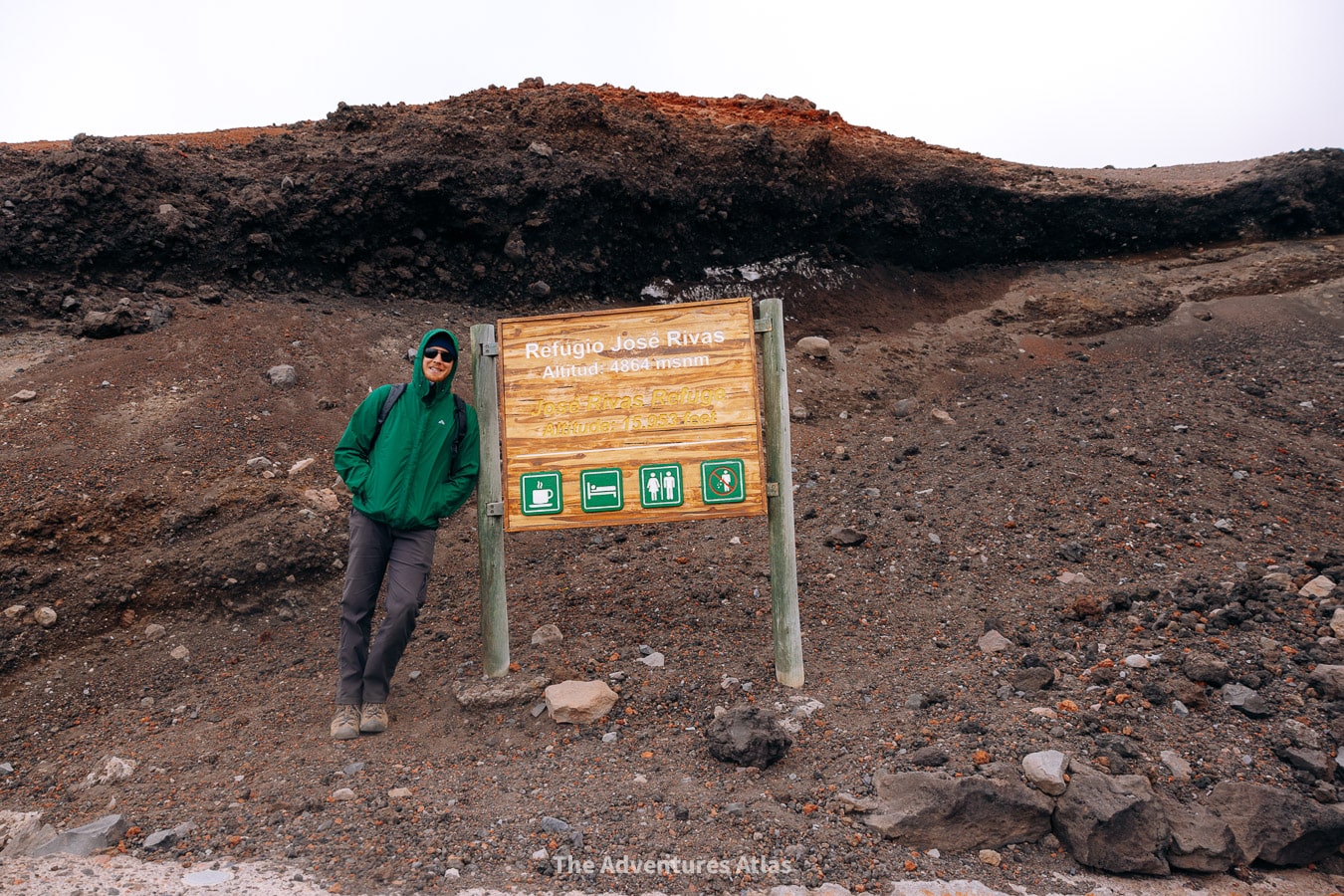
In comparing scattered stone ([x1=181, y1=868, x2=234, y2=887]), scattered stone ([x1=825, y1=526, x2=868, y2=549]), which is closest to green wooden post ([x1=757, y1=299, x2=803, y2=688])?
scattered stone ([x1=825, y1=526, x2=868, y2=549])

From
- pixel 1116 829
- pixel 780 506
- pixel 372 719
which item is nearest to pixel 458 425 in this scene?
pixel 372 719

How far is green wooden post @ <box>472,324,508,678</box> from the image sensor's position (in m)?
4.70

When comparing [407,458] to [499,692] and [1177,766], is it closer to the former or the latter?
[499,692]

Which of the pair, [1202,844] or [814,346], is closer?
[1202,844]

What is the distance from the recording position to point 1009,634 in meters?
4.87

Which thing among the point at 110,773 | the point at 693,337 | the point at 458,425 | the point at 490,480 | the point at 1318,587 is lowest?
the point at 110,773

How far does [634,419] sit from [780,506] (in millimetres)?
944

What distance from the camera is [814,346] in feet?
34.6

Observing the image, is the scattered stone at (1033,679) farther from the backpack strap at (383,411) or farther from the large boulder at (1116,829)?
the backpack strap at (383,411)

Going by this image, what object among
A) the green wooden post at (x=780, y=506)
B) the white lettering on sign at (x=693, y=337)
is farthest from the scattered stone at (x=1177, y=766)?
the white lettering on sign at (x=693, y=337)

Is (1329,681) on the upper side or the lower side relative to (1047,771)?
upper

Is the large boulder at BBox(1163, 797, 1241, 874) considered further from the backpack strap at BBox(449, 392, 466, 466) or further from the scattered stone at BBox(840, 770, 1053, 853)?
the backpack strap at BBox(449, 392, 466, 466)

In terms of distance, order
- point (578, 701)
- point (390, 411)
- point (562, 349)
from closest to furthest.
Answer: point (578, 701) → point (390, 411) → point (562, 349)

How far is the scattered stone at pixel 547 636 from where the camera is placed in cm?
518
